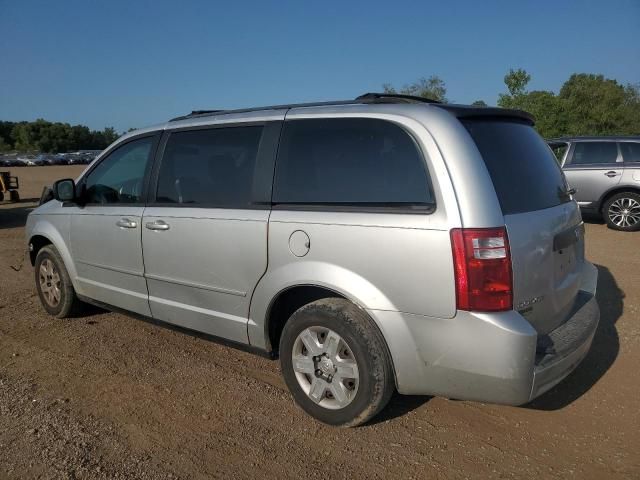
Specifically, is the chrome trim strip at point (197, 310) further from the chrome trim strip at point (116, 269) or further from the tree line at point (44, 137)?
the tree line at point (44, 137)

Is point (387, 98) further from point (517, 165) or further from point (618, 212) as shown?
point (618, 212)

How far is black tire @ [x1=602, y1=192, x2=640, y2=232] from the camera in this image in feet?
31.8

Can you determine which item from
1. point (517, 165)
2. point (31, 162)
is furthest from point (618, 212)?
point (31, 162)

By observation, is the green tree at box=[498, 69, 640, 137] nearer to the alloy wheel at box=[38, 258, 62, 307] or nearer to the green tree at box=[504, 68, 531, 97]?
the green tree at box=[504, 68, 531, 97]

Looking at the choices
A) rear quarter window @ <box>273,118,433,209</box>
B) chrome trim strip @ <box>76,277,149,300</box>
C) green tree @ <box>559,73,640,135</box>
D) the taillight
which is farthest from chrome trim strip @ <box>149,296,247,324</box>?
green tree @ <box>559,73,640,135</box>

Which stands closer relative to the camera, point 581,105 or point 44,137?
point 581,105

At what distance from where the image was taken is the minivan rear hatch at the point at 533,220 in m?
2.64

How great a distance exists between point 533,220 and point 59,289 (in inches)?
168

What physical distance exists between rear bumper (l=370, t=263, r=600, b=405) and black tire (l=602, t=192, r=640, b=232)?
8.11 metres

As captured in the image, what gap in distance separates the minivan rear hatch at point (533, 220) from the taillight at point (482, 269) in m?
0.06

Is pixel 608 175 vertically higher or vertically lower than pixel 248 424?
higher

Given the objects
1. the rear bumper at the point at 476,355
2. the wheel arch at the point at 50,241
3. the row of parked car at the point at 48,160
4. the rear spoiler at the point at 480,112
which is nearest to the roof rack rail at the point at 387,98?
the rear spoiler at the point at 480,112

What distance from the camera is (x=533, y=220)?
109 inches

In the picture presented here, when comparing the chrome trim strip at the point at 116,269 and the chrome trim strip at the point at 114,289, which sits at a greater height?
the chrome trim strip at the point at 116,269
